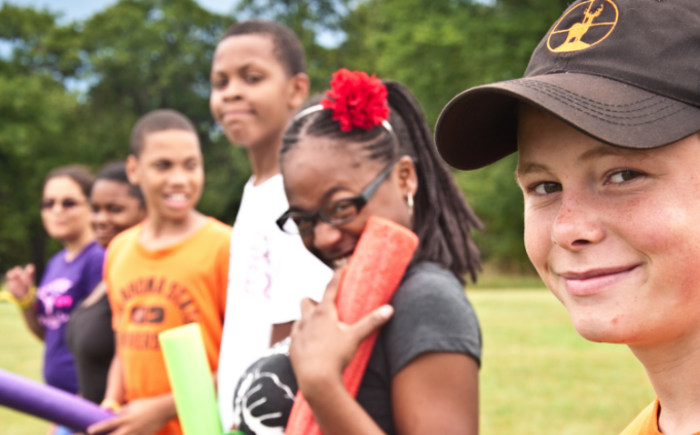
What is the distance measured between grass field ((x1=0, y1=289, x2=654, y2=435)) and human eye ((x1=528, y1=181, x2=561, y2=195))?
4.52 meters

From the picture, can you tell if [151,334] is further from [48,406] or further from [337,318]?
[337,318]

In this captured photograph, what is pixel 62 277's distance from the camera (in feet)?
15.3

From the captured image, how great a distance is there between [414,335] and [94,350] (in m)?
2.52

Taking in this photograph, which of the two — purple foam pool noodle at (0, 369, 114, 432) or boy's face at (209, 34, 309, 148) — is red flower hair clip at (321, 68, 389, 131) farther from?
purple foam pool noodle at (0, 369, 114, 432)

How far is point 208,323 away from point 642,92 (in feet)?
7.89

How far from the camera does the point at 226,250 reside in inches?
125

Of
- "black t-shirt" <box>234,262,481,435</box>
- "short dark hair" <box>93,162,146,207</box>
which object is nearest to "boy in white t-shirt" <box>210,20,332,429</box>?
"black t-shirt" <box>234,262,481,435</box>

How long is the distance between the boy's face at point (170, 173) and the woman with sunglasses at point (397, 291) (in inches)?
58.2

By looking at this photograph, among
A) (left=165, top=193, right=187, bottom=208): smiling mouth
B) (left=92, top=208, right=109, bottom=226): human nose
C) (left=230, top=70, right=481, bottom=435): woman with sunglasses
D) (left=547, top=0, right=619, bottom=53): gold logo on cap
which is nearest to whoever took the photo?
(left=547, top=0, right=619, bottom=53): gold logo on cap

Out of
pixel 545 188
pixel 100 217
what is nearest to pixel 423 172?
pixel 545 188

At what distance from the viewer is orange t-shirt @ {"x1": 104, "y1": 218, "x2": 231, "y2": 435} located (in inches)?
118

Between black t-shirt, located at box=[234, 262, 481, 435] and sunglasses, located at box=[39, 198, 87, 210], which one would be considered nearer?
black t-shirt, located at box=[234, 262, 481, 435]

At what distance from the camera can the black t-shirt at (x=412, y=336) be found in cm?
165

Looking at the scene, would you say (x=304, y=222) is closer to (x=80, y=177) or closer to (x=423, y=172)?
(x=423, y=172)
